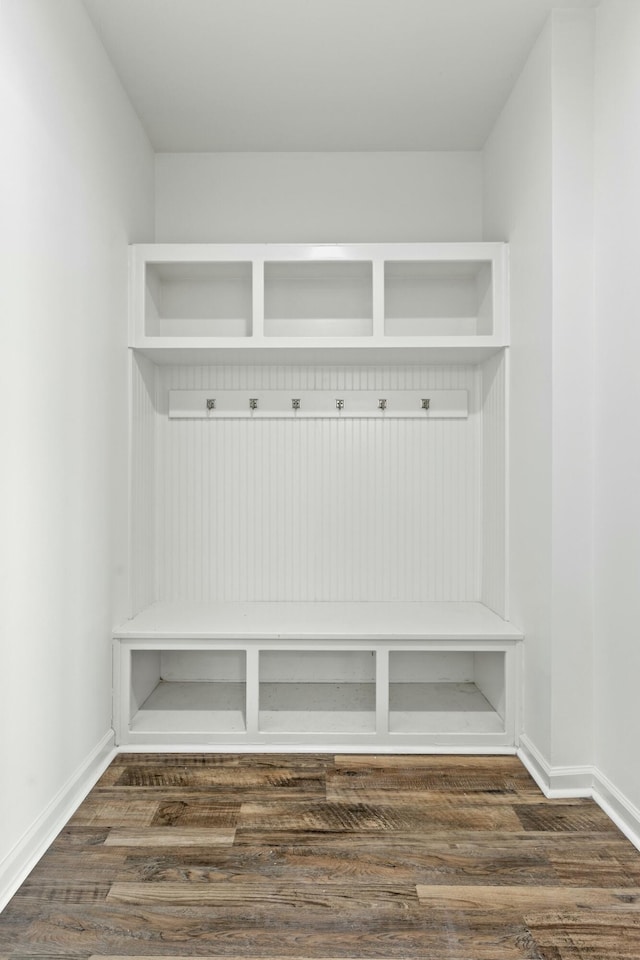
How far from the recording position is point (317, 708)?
3037mm

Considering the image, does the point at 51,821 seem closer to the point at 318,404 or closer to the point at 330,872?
the point at 330,872

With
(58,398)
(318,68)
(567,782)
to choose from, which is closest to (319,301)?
(318,68)

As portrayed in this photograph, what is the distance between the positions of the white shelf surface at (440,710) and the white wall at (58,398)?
53.3 inches

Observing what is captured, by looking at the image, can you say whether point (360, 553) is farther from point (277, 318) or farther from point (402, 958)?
point (402, 958)

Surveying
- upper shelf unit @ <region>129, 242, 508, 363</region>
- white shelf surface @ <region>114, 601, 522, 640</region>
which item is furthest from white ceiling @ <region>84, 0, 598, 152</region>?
white shelf surface @ <region>114, 601, 522, 640</region>

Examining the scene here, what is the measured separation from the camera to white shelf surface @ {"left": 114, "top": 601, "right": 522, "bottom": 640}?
2.69m

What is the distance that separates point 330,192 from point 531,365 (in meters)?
1.57

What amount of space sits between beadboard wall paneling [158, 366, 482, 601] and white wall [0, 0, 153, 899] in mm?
581

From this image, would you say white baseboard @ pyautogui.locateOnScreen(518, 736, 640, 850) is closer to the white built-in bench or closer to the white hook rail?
the white built-in bench

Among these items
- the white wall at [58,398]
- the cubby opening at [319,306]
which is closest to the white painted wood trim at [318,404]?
the cubby opening at [319,306]

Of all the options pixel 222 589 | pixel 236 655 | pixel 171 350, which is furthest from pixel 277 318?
pixel 236 655

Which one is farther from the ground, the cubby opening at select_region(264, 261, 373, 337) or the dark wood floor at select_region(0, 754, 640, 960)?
the cubby opening at select_region(264, 261, 373, 337)

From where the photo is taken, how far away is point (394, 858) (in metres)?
1.92


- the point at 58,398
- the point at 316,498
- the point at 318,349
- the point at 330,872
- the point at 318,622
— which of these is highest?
the point at 318,349
